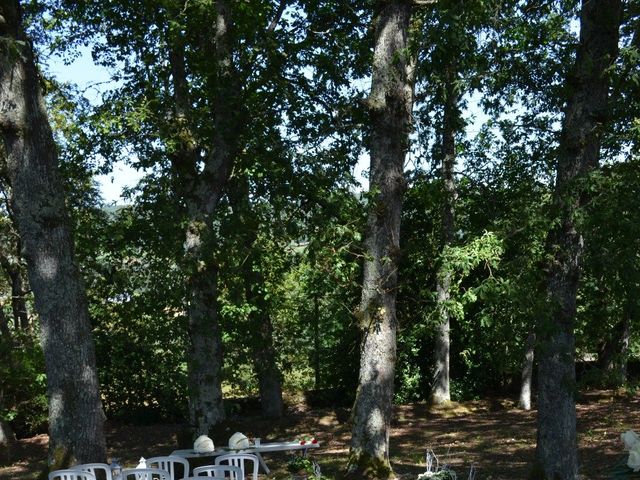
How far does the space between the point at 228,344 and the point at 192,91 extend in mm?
6283

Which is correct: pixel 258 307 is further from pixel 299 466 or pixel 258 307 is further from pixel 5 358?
pixel 5 358

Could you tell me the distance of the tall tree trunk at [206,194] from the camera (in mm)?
14172

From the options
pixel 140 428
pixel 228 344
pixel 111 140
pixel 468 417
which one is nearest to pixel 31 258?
pixel 111 140

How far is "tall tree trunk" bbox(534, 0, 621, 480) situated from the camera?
410 inches

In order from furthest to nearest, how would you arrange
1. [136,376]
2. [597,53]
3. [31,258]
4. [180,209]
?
[136,376], [180,209], [597,53], [31,258]

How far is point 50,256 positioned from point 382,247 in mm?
4303

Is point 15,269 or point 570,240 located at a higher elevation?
point 15,269

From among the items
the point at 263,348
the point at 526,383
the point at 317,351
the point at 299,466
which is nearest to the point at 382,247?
the point at 299,466

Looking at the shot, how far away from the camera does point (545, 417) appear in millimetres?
10742

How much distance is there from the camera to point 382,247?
36.7ft

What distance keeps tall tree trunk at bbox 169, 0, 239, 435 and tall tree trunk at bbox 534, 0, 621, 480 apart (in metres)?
5.91

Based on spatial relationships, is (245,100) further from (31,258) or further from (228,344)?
(228,344)

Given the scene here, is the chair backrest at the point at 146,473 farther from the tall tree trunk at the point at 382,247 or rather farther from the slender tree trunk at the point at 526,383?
the slender tree trunk at the point at 526,383

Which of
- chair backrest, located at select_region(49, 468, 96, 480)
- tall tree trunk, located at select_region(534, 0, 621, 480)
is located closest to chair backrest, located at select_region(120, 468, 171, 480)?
chair backrest, located at select_region(49, 468, 96, 480)
